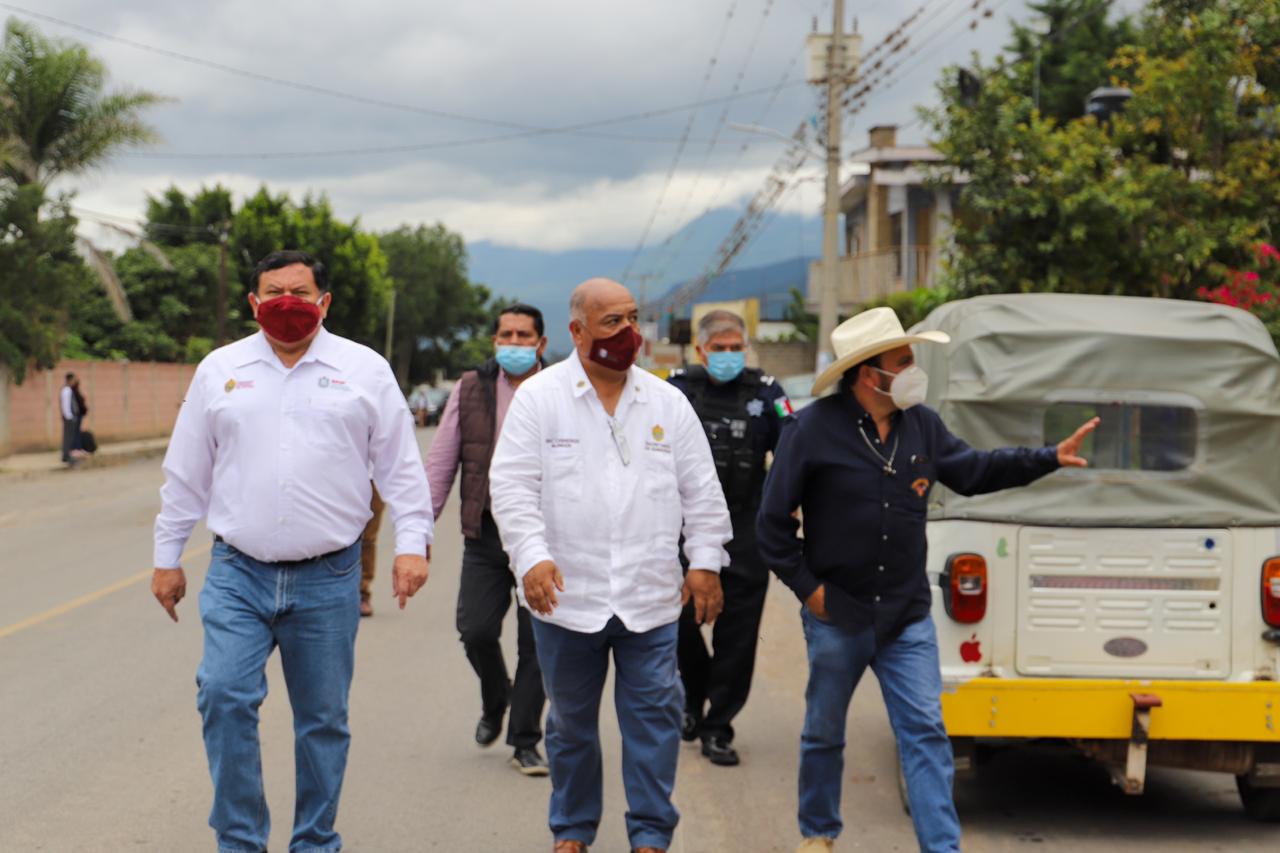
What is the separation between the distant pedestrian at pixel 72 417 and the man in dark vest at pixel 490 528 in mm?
24118

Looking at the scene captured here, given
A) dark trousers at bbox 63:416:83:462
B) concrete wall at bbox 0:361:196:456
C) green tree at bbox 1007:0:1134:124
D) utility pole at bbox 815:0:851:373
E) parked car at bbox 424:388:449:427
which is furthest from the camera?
parked car at bbox 424:388:449:427

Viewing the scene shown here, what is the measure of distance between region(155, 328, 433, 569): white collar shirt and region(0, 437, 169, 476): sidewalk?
24.5 meters

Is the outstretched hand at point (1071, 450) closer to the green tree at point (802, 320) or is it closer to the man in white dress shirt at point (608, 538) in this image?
the man in white dress shirt at point (608, 538)

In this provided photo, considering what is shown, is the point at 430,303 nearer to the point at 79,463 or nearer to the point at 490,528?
the point at 79,463

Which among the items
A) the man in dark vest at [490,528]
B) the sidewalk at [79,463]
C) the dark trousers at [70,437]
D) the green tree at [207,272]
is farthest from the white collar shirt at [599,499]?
the green tree at [207,272]

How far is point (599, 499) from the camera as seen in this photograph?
15.7ft

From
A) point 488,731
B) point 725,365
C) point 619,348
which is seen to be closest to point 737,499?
point 725,365

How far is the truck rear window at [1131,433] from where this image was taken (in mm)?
5953

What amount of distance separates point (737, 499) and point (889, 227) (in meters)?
33.9

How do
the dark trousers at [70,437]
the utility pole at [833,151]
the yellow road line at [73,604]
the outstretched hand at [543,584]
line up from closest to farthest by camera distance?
the outstretched hand at [543,584], the yellow road line at [73,604], the utility pole at [833,151], the dark trousers at [70,437]

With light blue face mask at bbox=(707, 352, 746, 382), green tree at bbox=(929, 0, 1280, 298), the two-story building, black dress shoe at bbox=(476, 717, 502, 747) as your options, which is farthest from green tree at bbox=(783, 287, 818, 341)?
black dress shoe at bbox=(476, 717, 502, 747)

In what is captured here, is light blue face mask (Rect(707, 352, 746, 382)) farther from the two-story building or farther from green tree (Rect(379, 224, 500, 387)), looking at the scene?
green tree (Rect(379, 224, 500, 387))

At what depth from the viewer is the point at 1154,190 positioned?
1419 centimetres

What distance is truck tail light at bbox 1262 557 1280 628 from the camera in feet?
18.9
